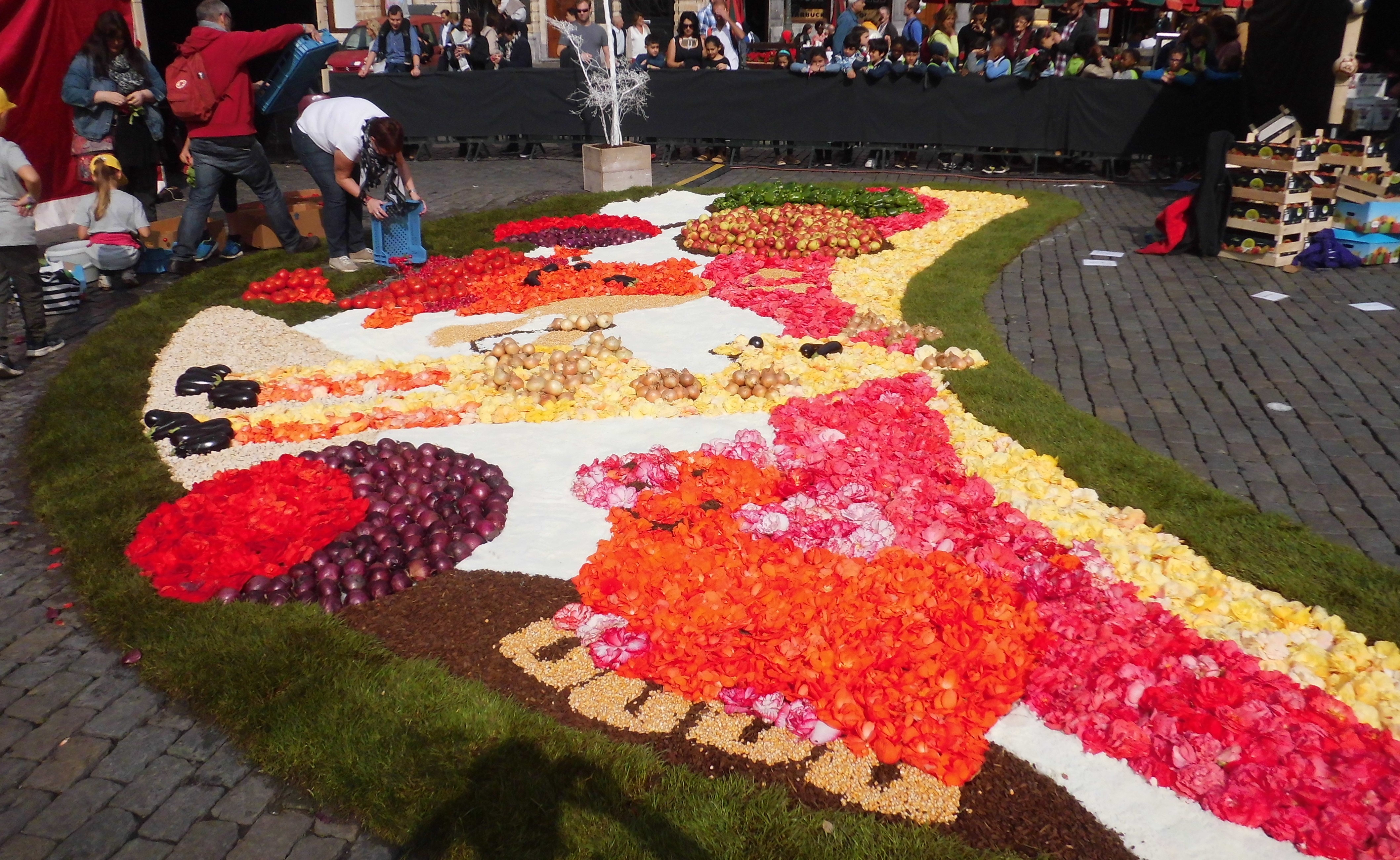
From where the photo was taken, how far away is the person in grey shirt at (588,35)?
1952 cm

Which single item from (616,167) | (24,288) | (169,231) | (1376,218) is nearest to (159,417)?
(24,288)

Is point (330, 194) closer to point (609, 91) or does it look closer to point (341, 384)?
point (341, 384)

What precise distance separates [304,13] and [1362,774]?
79.6 feet

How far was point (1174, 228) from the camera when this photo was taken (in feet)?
39.2

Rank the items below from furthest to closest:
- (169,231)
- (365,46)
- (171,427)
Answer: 1. (365,46)
2. (169,231)
3. (171,427)

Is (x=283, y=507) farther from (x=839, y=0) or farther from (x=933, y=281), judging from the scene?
(x=839, y=0)

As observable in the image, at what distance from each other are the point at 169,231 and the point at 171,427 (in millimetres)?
6114

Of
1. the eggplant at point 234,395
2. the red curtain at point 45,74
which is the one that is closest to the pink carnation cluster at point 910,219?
the eggplant at point 234,395

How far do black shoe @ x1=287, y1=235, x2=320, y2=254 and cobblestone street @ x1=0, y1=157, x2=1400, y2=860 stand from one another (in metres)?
1.70

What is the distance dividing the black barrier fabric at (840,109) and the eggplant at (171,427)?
14591mm

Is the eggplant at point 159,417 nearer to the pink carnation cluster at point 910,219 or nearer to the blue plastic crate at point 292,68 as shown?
the blue plastic crate at point 292,68

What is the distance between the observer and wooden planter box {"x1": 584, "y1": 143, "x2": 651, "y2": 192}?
53.2ft

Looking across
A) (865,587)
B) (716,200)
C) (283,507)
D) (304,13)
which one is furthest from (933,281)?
(304,13)

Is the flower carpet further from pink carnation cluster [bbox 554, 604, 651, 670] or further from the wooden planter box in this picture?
the wooden planter box
